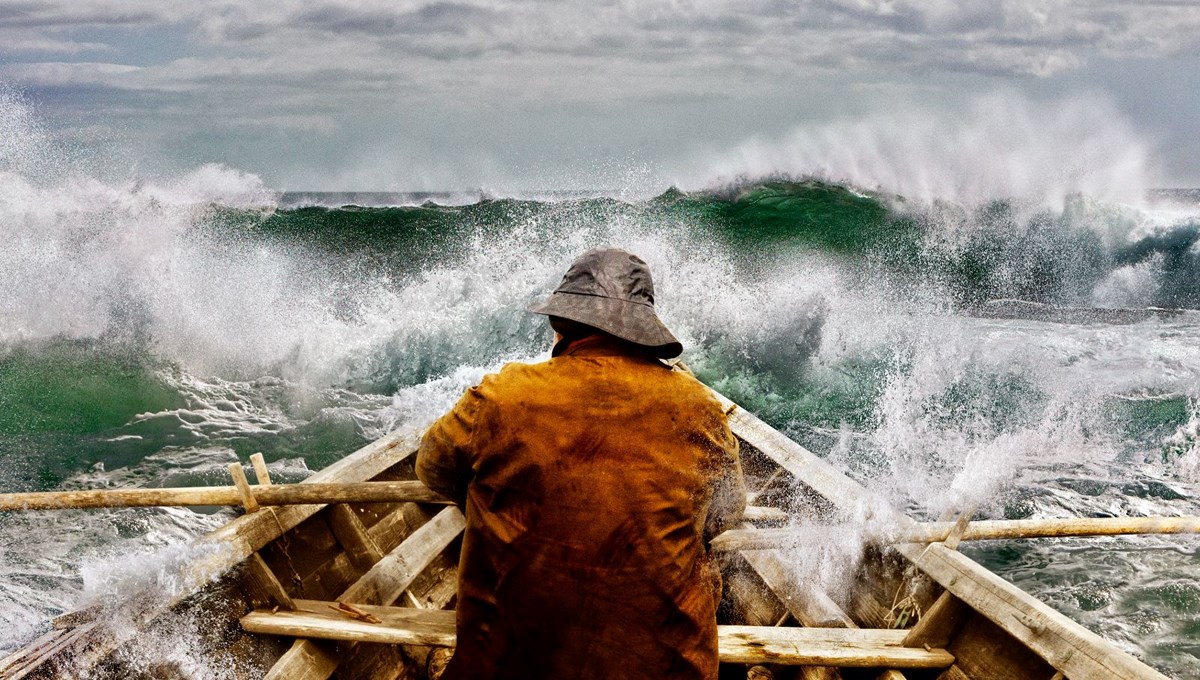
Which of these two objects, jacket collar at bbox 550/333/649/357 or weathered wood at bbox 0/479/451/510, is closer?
jacket collar at bbox 550/333/649/357

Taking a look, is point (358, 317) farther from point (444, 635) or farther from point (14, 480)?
point (444, 635)

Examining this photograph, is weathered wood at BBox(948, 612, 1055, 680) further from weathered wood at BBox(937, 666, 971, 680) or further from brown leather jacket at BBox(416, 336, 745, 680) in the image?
brown leather jacket at BBox(416, 336, 745, 680)

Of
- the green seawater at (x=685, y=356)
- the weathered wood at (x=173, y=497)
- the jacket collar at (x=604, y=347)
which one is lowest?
the green seawater at (x=685, y=356)

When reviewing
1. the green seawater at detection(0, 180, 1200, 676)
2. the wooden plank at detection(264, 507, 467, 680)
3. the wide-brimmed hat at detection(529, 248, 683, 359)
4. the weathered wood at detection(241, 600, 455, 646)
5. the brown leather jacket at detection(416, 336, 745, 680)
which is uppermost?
the wide-brimmed hat at detection(529, 248, 683, 359)

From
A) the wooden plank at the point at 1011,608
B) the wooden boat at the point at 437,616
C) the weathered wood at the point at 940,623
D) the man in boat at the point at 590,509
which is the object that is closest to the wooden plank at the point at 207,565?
the wooden boat at the point at 437,616

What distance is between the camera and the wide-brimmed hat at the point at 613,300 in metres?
1.90

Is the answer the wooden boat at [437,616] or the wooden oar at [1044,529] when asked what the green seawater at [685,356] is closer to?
the wooden oar at [1044,529]

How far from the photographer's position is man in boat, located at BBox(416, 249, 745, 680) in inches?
68.7

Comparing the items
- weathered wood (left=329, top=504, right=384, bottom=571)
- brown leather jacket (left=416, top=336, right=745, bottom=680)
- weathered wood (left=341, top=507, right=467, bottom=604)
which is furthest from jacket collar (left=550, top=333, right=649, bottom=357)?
weathered wood (left=329, top=504, right=384, bottom=571)

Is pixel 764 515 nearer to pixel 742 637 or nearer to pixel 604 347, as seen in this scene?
pixel 742 637

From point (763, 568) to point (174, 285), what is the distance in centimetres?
898

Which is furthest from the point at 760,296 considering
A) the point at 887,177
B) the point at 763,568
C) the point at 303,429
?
the point at 763,568

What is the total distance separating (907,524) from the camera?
3.23 meters

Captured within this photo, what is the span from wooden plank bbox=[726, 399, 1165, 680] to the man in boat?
4.22ft
